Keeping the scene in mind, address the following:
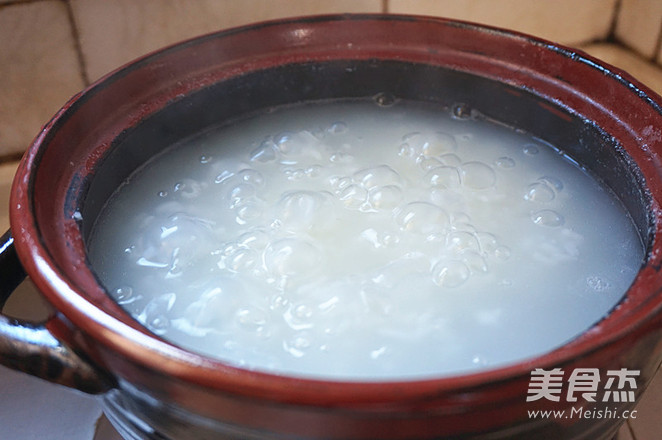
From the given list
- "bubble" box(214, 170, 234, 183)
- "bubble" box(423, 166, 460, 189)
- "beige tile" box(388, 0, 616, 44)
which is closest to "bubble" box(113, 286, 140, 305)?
"bubble" box(214, 170, 234, 183)

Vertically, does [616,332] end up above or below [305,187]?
below

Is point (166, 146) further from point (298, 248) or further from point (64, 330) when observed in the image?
point (64, 330)

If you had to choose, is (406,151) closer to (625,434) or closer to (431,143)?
(431,143)

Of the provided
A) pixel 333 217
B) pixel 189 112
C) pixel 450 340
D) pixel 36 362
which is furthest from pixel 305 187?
pixel 36 362

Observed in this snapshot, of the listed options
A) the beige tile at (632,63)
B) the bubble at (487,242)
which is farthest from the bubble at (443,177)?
the beige tile at (632,63)

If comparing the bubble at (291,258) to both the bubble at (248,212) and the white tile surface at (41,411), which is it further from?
the white tile surface at (41,411)

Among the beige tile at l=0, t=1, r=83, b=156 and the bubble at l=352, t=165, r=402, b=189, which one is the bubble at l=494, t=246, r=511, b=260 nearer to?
the bubble at l=352, t=165, r=402, b=189
